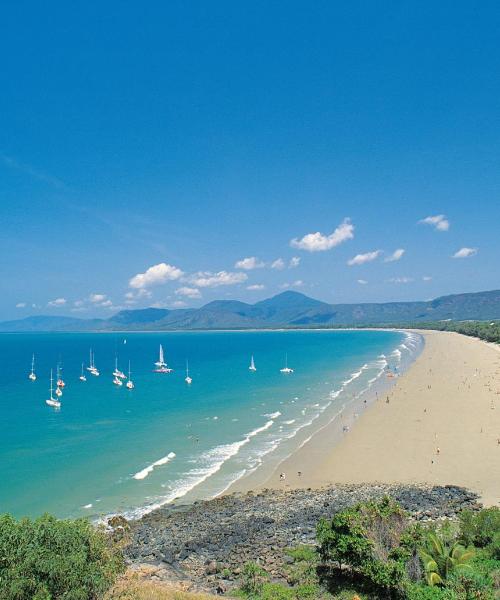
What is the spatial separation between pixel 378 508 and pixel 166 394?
6200cm

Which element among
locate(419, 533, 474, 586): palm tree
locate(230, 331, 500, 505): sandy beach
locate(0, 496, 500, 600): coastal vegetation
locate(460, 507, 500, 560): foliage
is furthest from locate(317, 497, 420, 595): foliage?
locate(230, 331, 500, 505): sandy beach

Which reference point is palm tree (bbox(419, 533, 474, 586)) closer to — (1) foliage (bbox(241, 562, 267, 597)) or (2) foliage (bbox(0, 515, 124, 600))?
(1) foliage (bbox(241, 562, 267, 597))

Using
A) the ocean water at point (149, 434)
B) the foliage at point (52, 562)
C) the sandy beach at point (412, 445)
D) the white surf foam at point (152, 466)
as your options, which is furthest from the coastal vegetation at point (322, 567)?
the white surf foam at point (152, 466)

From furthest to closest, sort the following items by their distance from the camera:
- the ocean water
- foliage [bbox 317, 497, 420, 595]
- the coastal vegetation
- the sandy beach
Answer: the sandy beach
the ocean water
foliage [bbox 317, 497, 420, 595]
the coastal vegetation

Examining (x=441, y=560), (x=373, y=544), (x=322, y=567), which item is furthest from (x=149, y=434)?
(x=441, y=560)

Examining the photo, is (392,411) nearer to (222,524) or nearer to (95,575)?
(222,524)

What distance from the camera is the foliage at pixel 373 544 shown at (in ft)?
55.1

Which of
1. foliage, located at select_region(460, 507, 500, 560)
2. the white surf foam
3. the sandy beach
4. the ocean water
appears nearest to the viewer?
foliage, located at select_region(460, 507, 500, 560)

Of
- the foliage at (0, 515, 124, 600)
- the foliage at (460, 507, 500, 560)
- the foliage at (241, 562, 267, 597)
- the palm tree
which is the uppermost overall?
the foliage at (0, 515, 124, 600)

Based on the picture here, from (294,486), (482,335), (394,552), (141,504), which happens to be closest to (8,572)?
(394,552)

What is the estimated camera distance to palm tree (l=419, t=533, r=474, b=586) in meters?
16.9

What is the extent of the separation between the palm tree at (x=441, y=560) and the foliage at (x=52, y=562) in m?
11.4

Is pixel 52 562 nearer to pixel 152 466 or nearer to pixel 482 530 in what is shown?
pixel 482 530

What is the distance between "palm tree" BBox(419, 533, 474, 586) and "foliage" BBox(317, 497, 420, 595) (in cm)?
62
